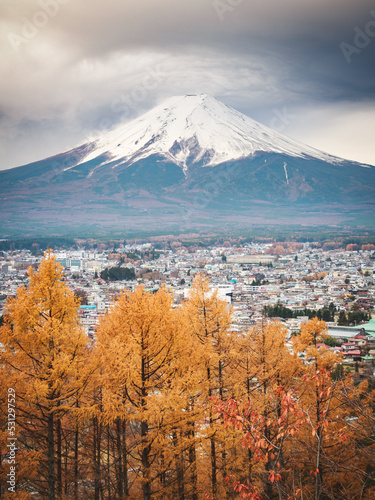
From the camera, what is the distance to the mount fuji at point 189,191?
15550 centimetres

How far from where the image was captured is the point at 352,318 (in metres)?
26.9

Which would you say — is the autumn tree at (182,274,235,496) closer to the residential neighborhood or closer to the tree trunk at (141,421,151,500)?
the residential neighborhood

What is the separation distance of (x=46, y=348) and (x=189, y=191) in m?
175

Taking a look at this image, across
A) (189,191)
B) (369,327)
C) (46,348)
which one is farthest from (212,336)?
(189,191)

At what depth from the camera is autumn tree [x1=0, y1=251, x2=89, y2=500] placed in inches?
250

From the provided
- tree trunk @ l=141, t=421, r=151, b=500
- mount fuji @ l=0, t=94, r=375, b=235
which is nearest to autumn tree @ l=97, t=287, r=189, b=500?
tree trunk @ l=141, t=421, r=151, b=500

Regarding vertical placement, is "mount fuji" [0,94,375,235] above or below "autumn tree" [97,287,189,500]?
above

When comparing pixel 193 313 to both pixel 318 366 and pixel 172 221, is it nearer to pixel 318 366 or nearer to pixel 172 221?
pixel 318 366

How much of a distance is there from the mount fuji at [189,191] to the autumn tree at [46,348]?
13567 centimetres

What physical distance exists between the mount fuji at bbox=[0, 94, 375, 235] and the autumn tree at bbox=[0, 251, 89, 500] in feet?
445

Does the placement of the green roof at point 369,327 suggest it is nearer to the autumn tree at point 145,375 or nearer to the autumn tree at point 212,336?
the autumn tree at point 212,336

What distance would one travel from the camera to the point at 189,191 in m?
180

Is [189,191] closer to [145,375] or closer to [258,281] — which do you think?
[258,281]

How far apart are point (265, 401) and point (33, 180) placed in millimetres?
191674
